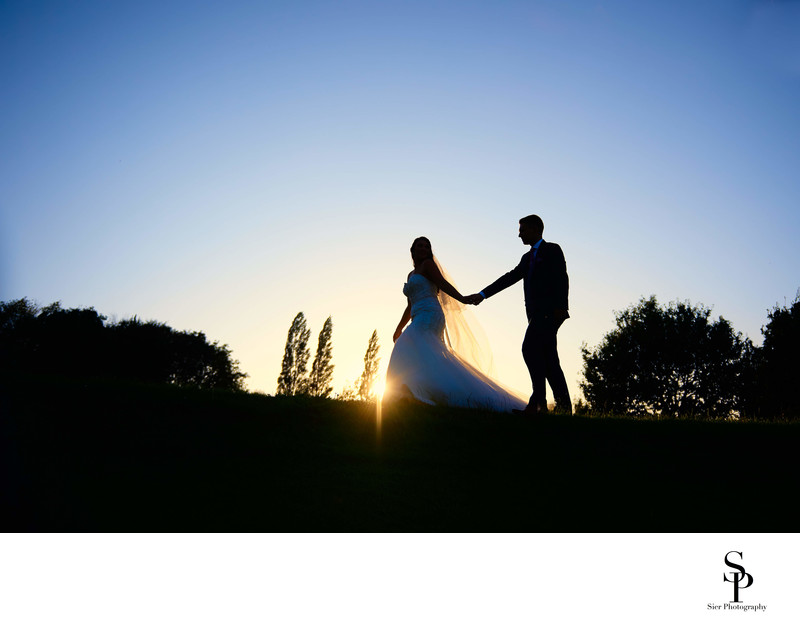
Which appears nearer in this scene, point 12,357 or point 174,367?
point 12,357

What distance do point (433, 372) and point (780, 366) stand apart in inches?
1433

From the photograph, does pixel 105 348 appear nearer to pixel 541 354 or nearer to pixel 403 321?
pixel 403 321

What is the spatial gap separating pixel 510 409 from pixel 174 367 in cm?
6788

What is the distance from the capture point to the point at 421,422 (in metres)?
11.3

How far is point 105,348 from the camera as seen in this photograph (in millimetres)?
58125

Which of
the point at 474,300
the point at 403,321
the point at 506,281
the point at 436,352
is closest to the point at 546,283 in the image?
the point at 506,281

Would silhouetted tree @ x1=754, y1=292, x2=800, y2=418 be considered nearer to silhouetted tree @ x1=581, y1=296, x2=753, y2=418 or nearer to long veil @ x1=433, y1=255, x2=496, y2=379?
silhouetted tree @ x1=581, y1=296, x2=753, y2=418

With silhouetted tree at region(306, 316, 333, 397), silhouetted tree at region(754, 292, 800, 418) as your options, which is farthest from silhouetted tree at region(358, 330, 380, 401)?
silhouetted tree at region(754, 292, 800, 418)

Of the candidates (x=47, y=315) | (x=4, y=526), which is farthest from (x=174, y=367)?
(x=4, y=526)

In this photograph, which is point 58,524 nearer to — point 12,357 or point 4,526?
point 4,526

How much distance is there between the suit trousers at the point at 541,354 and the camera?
1268 centimetres

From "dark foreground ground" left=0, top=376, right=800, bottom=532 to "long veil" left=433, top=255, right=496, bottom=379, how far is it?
11.9ft

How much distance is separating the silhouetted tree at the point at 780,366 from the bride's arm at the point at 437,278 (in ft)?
104

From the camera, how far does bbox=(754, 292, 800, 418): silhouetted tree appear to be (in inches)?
1529
